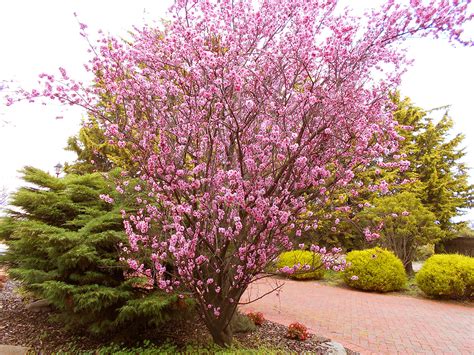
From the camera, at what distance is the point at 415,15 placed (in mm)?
3451

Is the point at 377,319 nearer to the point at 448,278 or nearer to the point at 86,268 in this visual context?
the point at 448,278

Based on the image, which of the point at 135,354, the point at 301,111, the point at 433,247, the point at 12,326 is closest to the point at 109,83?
the point at 301,111

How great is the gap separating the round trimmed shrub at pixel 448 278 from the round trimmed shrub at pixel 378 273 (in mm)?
623

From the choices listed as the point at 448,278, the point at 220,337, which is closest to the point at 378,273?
the point at 448,278

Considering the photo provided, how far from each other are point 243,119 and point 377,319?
5.03 metres

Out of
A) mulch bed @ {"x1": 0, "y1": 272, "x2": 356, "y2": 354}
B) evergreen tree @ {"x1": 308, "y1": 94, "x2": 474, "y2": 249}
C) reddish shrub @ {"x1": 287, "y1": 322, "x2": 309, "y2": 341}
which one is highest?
evergreen tree @ {"x1": 308, "y1": 94, "x2": 474, "y2": 249}

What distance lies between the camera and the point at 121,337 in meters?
4.42

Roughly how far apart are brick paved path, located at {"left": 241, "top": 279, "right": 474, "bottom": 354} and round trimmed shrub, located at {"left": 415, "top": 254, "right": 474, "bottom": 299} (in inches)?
13.8

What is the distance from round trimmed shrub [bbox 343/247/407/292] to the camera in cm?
962

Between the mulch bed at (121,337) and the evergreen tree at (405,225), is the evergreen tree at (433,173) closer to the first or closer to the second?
the evergreen tree at (405,225)

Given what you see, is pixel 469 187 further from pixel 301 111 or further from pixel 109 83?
→ pixel 109 83

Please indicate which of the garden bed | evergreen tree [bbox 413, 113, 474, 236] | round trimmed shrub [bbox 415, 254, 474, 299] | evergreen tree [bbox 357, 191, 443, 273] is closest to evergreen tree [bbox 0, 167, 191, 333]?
the garden bed

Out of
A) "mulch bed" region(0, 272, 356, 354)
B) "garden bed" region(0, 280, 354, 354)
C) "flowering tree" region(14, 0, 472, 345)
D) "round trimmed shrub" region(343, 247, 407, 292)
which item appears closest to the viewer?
"flowering tree" region(14, 0, 472, 345)

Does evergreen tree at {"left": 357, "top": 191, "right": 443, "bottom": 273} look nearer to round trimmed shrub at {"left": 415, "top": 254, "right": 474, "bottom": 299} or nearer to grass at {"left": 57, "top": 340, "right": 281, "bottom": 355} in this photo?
round trimmed shrub at {"left": 415, "top": 254, "right": 474, "bottom": 299}
